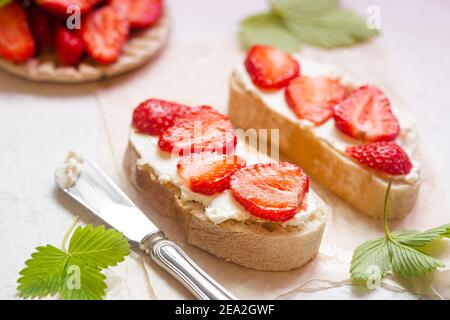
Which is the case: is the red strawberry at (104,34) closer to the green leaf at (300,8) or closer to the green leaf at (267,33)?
the green leaf at (267,33)

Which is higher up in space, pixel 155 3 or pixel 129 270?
pixel 155 3

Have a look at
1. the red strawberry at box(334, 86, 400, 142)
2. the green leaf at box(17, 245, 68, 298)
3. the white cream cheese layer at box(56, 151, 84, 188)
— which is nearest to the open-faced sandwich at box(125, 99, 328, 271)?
the white cream cheese layer at box(56, 151, 84, 188)

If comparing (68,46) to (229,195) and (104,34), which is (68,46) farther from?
(229,195)

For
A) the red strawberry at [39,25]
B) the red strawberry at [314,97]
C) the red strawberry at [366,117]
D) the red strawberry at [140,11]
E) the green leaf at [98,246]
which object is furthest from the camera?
the red strawberry at [140,11]

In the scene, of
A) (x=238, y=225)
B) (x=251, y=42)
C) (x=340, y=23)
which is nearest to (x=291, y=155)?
(x=238, y=225)

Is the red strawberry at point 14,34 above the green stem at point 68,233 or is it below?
above

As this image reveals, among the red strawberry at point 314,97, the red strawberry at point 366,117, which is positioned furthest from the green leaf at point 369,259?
the red strawberry at point 314,97

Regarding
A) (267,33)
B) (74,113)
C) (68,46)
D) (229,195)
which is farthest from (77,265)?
(267,33)
